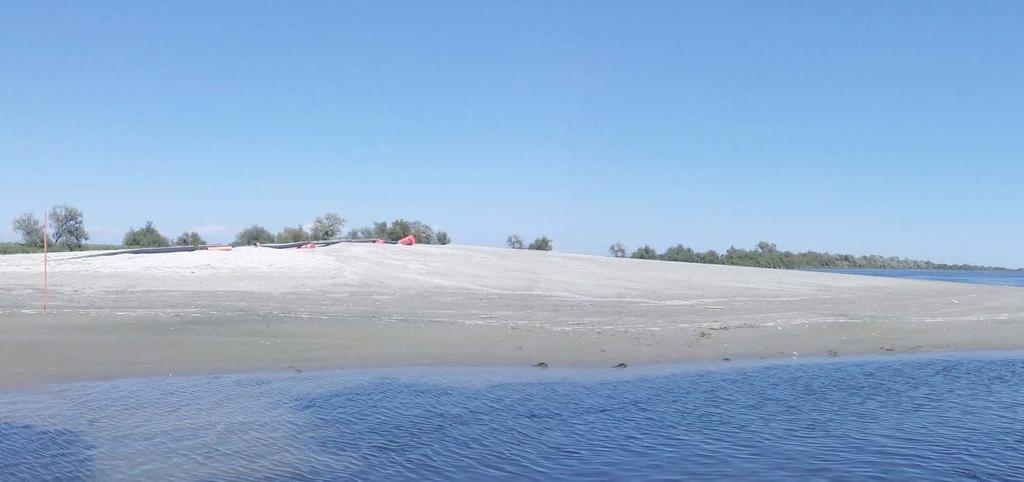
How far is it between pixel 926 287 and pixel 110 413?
35.4m

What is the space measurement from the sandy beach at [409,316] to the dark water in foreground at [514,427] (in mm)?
1431

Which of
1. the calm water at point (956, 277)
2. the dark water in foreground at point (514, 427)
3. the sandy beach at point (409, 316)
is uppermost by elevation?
the calm water at point (956, 277)

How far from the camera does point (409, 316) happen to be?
58.1 ft

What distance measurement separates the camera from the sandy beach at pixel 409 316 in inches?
522

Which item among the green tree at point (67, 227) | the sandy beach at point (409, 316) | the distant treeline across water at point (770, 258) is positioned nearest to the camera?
the sandy beach at point (409, 316)

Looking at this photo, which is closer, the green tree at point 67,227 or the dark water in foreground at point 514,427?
the dark water in foreground at point 514,427

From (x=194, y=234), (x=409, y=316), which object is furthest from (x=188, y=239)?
(x=409, y=316)

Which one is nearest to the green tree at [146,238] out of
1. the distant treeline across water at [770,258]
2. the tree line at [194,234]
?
the tree line at [194,234]

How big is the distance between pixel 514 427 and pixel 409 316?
861 cm

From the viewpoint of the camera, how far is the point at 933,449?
8984 millimetres

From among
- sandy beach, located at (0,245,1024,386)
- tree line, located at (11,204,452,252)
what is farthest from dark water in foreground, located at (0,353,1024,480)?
tree line, located at (11,204,452,252)

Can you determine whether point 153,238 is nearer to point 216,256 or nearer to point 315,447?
point 216,256

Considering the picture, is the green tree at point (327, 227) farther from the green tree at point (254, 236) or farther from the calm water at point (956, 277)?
the calm water at point (956, 277)

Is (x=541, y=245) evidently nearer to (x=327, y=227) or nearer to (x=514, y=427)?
(x=327, y=227)
